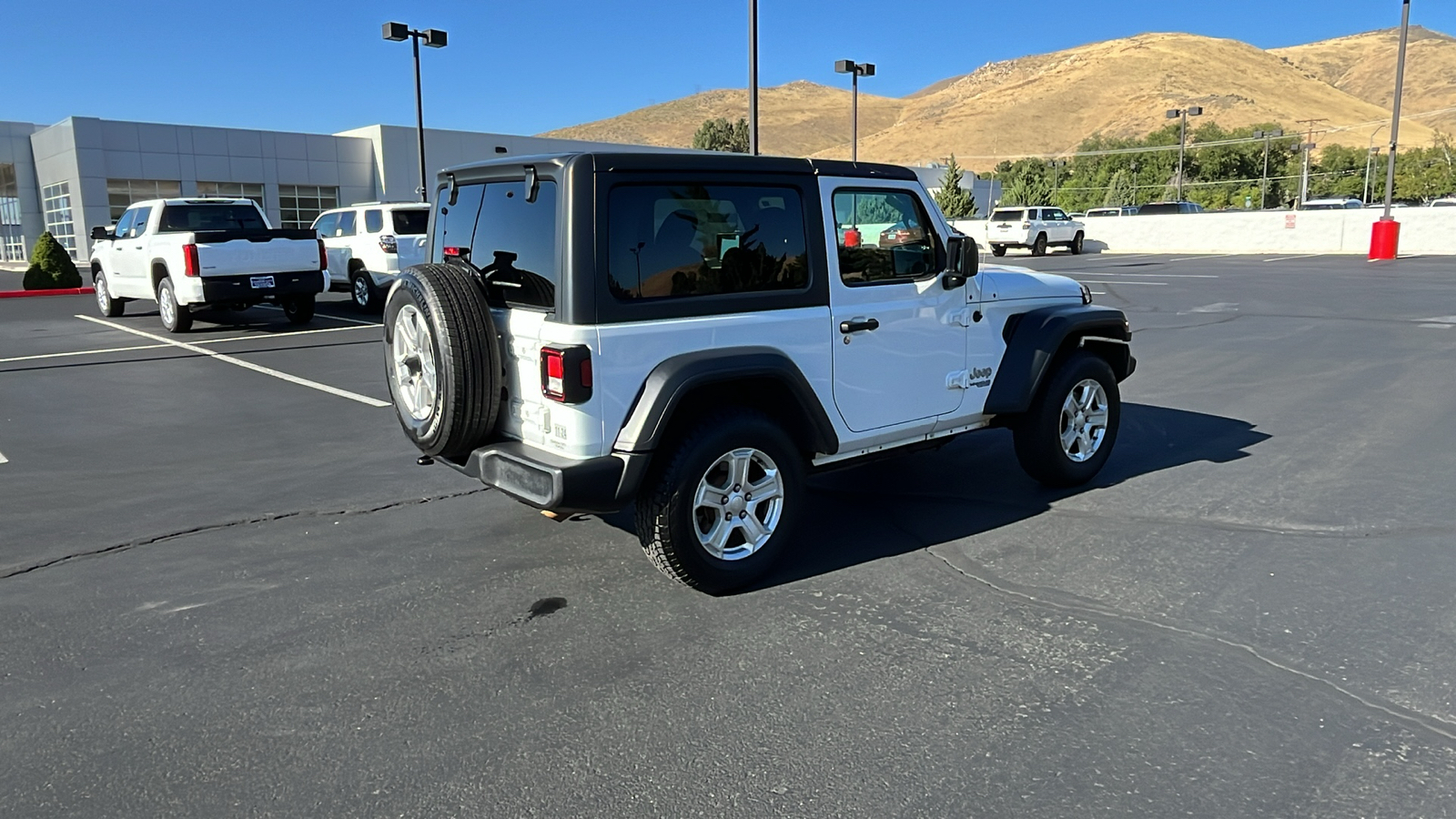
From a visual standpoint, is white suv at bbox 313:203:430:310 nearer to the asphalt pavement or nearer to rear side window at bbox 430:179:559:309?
the asphalt pavement

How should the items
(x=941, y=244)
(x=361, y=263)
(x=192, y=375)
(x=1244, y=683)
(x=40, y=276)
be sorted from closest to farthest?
1. (x=1244, y=683)
2. (x=941, y=244)
3. (x=192, y=375)
4. (x=361, y=263)
5. (x=40, y=276)

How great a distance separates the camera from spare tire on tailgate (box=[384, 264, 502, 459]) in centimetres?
417

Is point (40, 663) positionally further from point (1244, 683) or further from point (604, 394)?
point (1244, 683)

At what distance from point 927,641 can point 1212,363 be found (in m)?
8.16

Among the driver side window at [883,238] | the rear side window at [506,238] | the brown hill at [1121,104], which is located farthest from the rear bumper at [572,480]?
the brown hill at [1121,104]

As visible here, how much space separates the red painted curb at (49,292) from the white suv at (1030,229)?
89.5 feet

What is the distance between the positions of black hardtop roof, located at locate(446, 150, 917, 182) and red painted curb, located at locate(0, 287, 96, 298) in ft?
73.7

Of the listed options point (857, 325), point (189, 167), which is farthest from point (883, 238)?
point (189, 167)

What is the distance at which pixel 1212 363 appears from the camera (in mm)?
10578

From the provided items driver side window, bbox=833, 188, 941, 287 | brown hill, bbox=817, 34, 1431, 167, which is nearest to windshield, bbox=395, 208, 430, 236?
driver side window, bbox=833, 188, 941, 287

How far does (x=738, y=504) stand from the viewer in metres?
4.39

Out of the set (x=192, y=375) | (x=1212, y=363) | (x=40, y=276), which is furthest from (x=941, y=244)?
(x=40, y=276)

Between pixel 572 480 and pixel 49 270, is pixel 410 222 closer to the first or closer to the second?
pixel 49 270

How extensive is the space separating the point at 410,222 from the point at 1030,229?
2426cm
